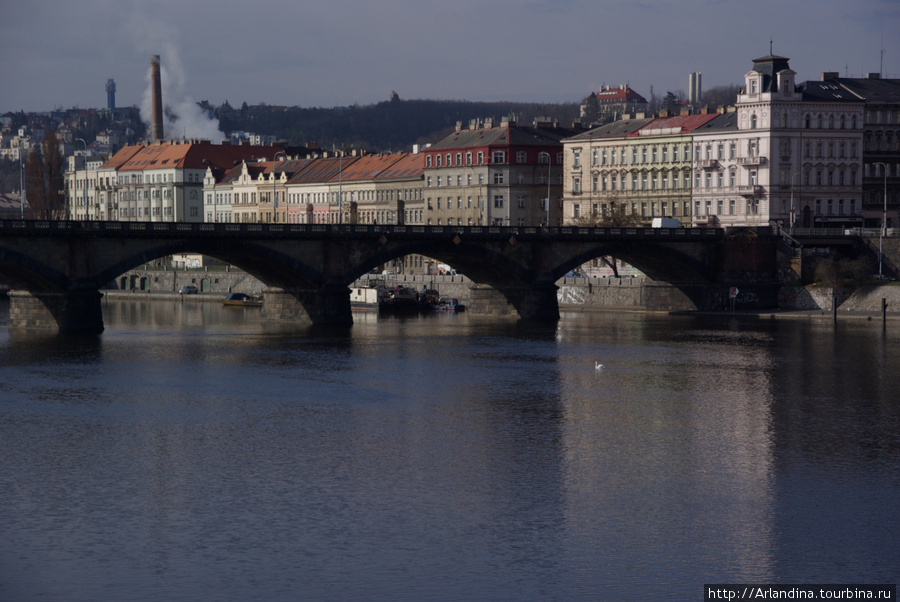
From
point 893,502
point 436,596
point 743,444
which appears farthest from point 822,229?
point 436,596

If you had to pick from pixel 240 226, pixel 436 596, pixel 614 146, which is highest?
pixel 614 146

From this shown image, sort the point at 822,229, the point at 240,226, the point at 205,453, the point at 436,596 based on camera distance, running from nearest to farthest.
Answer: the point at 436,596 < the point at 205,453 < the point at 240,226 < the point at 822,229

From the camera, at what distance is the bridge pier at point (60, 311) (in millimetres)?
93875

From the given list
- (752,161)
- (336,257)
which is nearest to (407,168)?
(752,161)

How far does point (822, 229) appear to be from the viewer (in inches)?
4968

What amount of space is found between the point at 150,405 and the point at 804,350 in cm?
4344

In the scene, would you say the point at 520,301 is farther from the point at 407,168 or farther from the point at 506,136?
the point at 407,168

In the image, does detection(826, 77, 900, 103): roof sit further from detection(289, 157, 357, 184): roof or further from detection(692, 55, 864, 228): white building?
detection(289, 157, 357, 184): roof

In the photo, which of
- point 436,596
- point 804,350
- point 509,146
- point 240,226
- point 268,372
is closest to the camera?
point 436,596

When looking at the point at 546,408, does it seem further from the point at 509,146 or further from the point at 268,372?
the point at 509,146

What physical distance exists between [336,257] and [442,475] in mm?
63090

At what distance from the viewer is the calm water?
33.3 m

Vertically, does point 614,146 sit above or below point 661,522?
A: above

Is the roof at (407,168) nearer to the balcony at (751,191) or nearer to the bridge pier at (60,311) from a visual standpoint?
the balcony at (751,191)
